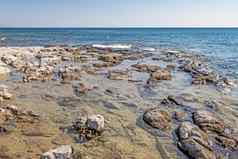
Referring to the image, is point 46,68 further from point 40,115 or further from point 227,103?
point 227,103

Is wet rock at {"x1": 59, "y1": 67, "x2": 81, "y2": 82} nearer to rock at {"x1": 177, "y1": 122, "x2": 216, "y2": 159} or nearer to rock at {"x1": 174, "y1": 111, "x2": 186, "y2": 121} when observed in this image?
rock at {"x1": 174, "y1": 111, "x2": 186, "y2": 121}

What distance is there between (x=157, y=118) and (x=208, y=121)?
7.06 feet

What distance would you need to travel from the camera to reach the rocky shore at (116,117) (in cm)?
963

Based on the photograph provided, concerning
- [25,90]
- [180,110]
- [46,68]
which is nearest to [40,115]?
[25,90]

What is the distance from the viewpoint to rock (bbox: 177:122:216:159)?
928 centimetres

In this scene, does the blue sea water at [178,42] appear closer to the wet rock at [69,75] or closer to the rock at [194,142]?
the wet rock at [69,75]

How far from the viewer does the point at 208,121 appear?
12.2 meters

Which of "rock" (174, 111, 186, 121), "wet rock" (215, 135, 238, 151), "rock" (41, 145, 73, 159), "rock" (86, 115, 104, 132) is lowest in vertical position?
"wet rock" (215, 135, 238, 151)

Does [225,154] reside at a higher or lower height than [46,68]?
lower

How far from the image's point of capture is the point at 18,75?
862 inches

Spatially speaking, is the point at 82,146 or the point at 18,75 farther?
the point at 18,75

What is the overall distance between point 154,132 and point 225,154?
281cm

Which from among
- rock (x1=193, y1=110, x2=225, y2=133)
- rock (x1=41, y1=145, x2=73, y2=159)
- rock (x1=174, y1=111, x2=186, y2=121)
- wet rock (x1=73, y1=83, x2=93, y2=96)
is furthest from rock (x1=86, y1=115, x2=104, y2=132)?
wet rock (x1=73, y1=83, x2=93, y2=96)

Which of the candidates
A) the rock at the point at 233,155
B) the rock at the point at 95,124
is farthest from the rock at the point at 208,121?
the rock at the point at 95,124
